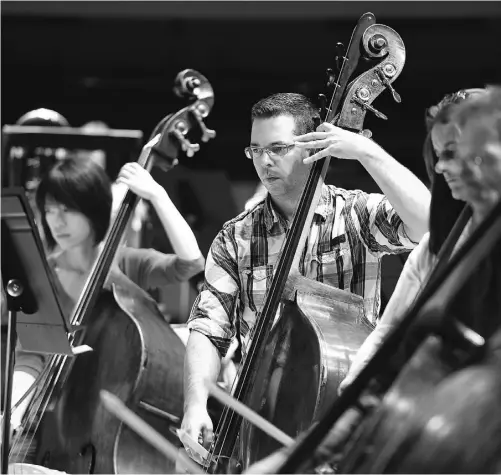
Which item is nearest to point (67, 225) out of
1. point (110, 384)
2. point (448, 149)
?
point (110, 384)

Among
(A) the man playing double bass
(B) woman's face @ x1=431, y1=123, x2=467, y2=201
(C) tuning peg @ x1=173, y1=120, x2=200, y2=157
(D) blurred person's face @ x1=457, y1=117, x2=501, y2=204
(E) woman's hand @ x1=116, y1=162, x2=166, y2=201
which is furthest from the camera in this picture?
(C) tuning peg @ x1=173, y1=120, x2=200, y2=157

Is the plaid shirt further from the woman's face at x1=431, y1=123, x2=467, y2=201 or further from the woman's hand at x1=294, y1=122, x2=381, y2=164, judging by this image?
the woman's face at x1=431, y1=123, x2=467, y2=201

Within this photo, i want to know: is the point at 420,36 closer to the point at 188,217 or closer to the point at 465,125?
the point at 188,217


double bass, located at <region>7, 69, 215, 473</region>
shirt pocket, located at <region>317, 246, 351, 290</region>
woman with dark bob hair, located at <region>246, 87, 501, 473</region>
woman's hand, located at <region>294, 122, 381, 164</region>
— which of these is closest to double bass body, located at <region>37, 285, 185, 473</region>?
double bass, located at <region>7, 69, 215, 473</region>

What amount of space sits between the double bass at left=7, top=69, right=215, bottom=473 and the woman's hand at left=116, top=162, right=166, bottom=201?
0.06m

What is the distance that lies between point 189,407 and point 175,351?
471mm

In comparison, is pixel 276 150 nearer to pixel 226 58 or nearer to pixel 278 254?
pixel 278 254

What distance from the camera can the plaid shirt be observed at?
2518mm

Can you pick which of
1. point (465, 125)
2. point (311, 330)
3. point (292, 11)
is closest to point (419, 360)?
point (465, 125)

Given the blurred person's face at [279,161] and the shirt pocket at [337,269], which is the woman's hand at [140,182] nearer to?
the blurred person's face at [279,161]

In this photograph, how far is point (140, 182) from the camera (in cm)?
296

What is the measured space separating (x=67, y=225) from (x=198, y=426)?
1.17 metres

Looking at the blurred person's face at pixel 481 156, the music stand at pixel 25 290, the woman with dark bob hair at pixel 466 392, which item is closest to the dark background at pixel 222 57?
the music stand at pixel 25 290

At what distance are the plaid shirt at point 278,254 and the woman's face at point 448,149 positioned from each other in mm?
813
